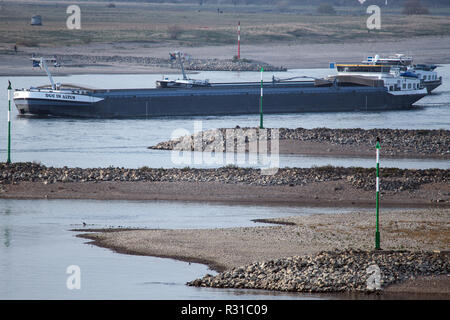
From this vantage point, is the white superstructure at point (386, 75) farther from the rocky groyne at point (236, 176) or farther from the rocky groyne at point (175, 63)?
the rocky groyne at point (236, 176)

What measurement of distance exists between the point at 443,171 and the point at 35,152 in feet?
62.3

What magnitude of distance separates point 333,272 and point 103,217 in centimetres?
1015

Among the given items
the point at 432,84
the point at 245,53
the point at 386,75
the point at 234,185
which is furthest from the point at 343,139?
the point at 245,53

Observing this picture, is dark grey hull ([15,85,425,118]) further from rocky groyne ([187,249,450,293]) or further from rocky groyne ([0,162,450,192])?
rocky groyne ([187,249,450,293])

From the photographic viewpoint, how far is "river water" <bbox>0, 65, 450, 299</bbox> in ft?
58.5

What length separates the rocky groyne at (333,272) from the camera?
57.2 ft

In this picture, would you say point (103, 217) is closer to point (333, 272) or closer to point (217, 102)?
point (333, 272)

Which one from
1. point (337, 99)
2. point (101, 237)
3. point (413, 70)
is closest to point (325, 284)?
point (101, 237)

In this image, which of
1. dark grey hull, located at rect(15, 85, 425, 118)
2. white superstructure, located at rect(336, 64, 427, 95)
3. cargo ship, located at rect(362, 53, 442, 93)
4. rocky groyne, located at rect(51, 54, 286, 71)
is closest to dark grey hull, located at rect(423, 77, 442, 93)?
cargo ship, located at rect(362, 53, 442, 93)

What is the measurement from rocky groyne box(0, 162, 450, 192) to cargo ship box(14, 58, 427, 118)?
21.9 metres

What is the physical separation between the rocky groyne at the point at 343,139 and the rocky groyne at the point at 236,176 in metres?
9.58

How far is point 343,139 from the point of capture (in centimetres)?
4469

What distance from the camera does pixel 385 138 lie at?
44938 mm

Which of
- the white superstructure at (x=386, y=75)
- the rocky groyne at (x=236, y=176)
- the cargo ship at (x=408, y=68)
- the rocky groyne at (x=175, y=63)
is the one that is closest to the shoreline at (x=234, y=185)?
the rocky groyne at (x=236, y=176)
